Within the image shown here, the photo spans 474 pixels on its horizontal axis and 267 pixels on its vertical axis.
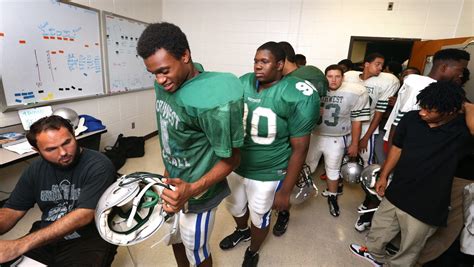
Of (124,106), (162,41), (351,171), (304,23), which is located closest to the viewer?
(162,41)

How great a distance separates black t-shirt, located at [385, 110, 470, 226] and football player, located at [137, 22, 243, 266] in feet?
3.81

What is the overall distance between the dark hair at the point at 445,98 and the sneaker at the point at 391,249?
1.08m

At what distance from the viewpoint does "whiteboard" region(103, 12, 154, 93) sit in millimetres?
Answer: 3329

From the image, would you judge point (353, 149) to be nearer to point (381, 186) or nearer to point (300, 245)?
point (381, 186)

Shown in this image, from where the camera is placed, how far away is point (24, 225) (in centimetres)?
210

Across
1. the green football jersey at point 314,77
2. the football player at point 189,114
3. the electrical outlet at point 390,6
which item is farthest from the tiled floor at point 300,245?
the electrical outlet at point 390,6

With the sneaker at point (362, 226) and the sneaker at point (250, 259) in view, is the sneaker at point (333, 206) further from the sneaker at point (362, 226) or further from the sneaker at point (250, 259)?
the sneaker at point (250, 259)

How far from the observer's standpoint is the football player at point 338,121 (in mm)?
2273

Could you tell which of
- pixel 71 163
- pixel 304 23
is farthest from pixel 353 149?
pixel 304 23

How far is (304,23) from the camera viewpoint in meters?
4.12

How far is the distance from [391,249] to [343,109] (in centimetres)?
121

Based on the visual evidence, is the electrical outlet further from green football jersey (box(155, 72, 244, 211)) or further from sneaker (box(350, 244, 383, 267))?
green football jersey (box(155, 72, 244, 211))

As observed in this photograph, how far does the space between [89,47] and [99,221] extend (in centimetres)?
286

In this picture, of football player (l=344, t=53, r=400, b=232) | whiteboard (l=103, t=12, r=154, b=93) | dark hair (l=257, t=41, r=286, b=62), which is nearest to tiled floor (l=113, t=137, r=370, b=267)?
football player (l=344, t=53, r=400, b=232)
